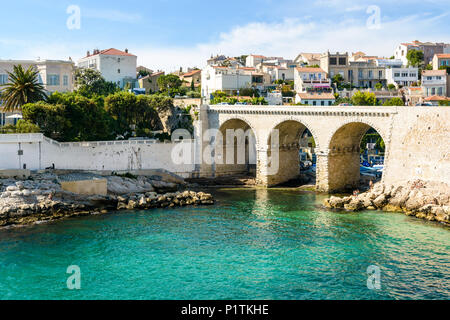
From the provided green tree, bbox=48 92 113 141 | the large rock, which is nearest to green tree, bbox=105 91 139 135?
green tree, bbox=48 92 113 141

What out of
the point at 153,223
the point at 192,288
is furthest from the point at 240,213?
the point at 192,288

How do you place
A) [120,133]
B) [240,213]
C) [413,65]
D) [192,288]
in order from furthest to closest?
[413,65] < [120,133] < [240,213] < [192,288]

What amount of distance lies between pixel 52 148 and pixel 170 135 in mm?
15140

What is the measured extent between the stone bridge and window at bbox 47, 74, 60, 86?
18.7 meters

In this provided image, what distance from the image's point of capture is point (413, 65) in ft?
285

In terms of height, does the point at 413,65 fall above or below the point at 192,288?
above

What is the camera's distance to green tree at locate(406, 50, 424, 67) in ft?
286

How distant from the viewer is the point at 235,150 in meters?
59.5

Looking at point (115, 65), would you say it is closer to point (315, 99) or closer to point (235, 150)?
point (315, 99)

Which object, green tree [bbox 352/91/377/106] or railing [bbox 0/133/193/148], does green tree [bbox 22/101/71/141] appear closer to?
railing [bbox 0/133/193/148]

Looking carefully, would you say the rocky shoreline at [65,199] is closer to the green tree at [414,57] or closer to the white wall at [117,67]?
the white wall at [117,67]

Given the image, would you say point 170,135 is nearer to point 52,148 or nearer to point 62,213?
point 52,148
